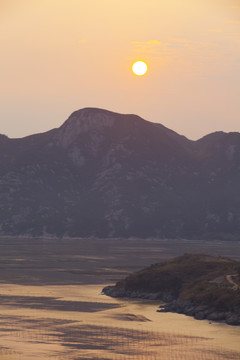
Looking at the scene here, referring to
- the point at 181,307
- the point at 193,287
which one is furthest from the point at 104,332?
the point at 193,287

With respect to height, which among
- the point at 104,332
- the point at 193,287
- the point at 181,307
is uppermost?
the point at 193,287

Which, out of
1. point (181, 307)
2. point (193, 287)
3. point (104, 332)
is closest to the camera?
point (104, 332)

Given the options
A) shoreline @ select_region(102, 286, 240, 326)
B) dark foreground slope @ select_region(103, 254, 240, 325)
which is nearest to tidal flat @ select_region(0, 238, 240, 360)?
shoreline @ select_region(102, 286, 240, 326)

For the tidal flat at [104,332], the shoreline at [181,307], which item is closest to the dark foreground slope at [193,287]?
the shoreline at [181,307]

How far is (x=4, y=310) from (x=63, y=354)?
139ft

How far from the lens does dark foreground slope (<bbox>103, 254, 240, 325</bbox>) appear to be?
138 meters

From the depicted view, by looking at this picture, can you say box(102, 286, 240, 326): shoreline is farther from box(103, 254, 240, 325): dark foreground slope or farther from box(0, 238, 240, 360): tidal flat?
box(0, 238, 240, 360): tidal flat

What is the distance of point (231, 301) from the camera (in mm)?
136625

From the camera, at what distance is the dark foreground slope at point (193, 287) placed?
137625mm

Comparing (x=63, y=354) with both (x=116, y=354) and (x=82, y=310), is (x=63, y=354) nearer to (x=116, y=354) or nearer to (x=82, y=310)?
(x=116, y=354)

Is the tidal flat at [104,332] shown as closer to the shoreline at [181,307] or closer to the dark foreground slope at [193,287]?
the shoreline at [181,307]

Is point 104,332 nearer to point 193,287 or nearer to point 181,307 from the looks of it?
point 181,307

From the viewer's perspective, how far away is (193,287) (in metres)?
160

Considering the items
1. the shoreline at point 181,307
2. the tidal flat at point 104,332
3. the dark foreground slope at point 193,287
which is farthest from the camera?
the dark foreground slope at point 193,287
